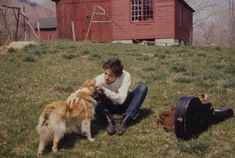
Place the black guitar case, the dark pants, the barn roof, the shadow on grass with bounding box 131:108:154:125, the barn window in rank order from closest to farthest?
1. the black guitar case
2. the dark pants
3. the shadow on grass with bounding box 131:108:154:125
4. the barn window
5. the barn roof

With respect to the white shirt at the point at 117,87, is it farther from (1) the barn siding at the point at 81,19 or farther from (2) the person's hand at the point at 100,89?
(1) the barn siding at the point at 81,19

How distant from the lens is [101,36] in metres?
31.3

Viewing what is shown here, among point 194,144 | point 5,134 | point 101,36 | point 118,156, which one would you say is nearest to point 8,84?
point 5,134

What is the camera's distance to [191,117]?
6477 millimetres

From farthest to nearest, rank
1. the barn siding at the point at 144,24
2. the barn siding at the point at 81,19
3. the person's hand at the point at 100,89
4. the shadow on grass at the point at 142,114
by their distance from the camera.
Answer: the barn siding at the point at 81,19 → the barn siding at the point at 144,24 → the shadow on grass at the point at 142,114 → the person's hand at the point at 100,89

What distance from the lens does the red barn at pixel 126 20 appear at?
30.5 meters

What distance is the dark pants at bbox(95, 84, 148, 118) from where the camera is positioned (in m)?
7.38

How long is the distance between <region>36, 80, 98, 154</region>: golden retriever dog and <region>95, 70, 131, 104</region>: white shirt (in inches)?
14.0

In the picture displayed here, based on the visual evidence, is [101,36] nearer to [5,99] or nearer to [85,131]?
[5,99]

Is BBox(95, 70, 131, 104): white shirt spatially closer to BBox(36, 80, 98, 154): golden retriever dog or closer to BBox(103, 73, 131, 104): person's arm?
BBox(103, 73, 131, 104): person's arm

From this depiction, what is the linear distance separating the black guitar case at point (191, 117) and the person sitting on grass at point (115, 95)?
Result: 1168 mm

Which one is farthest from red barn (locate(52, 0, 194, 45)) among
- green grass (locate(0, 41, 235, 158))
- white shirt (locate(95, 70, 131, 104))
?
white shirt (locate(95, 70, 131, 104))

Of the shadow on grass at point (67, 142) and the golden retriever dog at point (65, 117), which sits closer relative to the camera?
the golden retriever dog at point (65, 117)

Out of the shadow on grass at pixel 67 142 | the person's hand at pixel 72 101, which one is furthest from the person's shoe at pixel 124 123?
the person's hand at pixel 72 101
